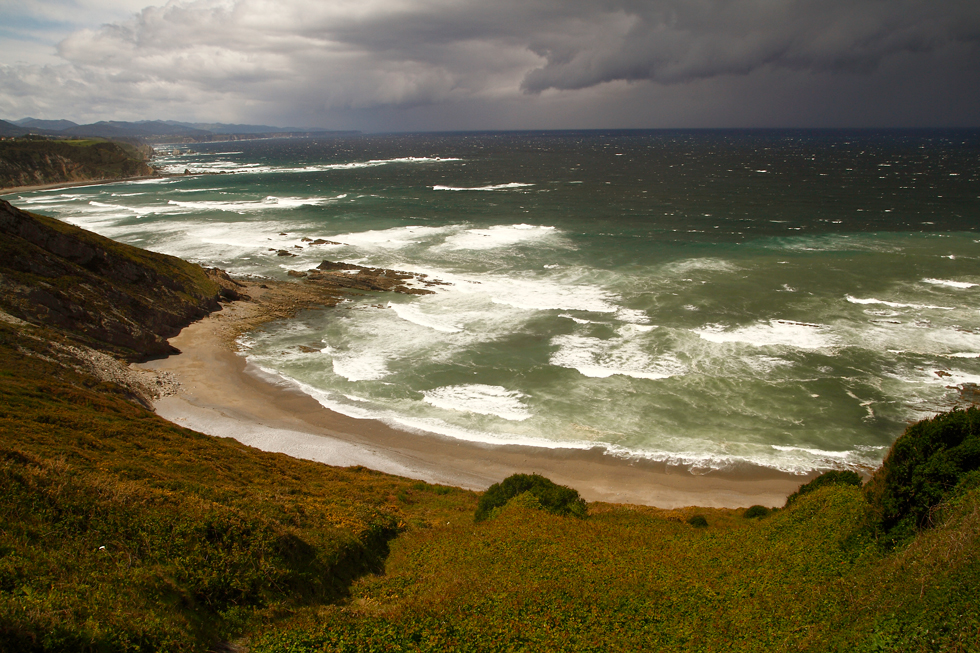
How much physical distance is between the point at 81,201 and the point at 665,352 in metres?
121

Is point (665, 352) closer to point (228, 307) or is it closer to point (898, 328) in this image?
point (898, 328)

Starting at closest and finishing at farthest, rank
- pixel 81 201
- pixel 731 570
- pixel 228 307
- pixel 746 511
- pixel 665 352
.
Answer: pixel 731 570, pixel 746 511, pixel 665 352, pixel 228 307, pixel 81 201

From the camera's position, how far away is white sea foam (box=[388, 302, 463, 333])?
41.6 meters

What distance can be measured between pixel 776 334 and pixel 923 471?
26969 millimetres

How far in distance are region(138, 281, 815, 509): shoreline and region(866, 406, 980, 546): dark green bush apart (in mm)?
9045

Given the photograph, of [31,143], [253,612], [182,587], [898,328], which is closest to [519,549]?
[253,612]

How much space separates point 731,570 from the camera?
13.8 metres

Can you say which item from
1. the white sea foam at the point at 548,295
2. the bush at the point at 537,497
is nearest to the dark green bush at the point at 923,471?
the bush at the point at 537,497

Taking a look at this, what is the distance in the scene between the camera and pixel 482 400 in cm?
3155

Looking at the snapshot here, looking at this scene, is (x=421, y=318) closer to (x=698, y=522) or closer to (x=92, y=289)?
(x=92, y=289)

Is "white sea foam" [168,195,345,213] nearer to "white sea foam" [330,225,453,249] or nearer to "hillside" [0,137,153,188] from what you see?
"white sea foam" [330,225,453,249]

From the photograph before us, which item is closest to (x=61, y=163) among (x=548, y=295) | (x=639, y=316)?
(x=548, y=295)

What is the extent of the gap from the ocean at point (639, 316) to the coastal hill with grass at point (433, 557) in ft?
28.8

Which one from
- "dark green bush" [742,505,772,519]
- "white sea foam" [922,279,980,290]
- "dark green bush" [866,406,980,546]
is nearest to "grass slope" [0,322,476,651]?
"dark green bush" [742,505,772,519]
